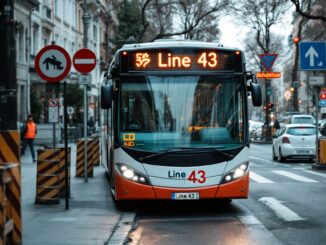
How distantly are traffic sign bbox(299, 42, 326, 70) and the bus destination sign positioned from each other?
29.9ft

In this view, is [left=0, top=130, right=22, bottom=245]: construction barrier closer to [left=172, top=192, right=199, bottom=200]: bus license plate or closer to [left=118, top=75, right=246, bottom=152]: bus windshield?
[left=118, top=75, right=246, bottom=152]: bus windshield

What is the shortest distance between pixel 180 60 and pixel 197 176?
6.88 feet

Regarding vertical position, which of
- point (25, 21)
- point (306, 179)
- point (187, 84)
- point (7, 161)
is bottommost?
point (306, 179)

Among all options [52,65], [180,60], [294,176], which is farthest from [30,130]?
[180,60]

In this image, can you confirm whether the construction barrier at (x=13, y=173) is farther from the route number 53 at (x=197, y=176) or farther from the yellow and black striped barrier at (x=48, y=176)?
the yellow and black striped barrier at (x=48, y=176)

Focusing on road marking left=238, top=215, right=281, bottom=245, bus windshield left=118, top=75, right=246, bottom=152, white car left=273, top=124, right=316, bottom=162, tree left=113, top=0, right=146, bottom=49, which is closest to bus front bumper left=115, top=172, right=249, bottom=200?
road marking left=238, top=215, right=281, bottom=245

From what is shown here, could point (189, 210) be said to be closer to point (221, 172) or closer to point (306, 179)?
point (221, 172)

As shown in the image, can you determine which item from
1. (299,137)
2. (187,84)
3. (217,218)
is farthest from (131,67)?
(299,137)

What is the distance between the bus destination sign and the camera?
12.0 m

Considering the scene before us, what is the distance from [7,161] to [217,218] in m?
4.09

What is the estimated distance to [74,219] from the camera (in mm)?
11125

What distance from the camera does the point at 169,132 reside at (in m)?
11.7

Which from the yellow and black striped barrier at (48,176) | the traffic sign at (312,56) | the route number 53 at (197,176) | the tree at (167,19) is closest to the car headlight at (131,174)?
the route number 53 at (197,176)

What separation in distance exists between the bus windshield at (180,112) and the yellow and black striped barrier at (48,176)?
1580 mm
